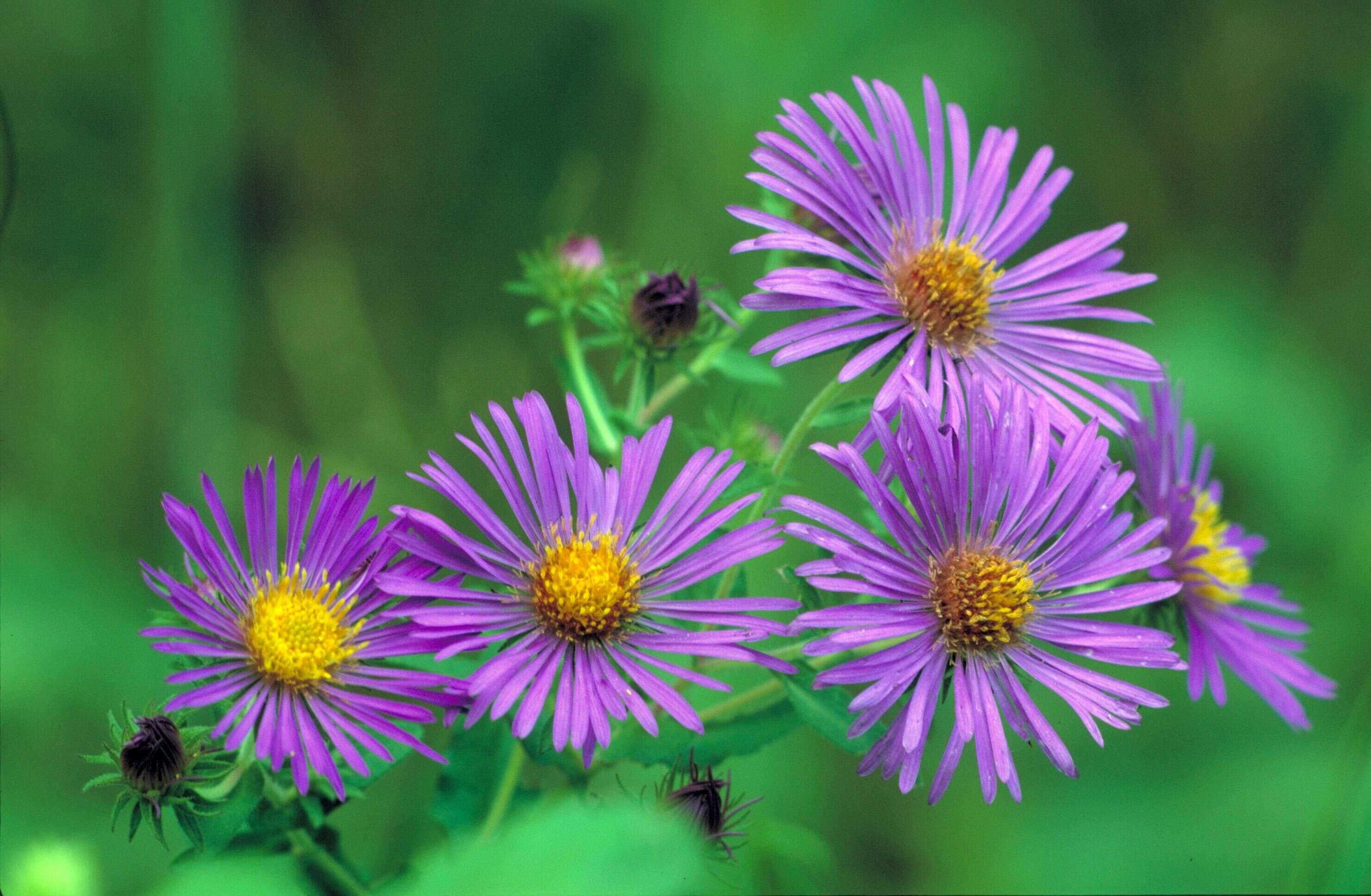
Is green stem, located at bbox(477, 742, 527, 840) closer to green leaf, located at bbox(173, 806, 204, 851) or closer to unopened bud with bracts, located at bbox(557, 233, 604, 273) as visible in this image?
green leaf, located at bbox(173, 806, 204, 851)

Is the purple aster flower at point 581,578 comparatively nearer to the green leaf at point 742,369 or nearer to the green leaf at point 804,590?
the green leaf at point 804,590

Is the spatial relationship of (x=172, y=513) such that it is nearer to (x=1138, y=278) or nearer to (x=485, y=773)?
(x=485, y=773)

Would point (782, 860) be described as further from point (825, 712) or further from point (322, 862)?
point (322, 862)

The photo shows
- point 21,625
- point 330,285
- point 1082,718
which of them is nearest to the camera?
point 1082,718

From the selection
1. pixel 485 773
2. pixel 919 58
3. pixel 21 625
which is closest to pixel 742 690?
pixel 485 773

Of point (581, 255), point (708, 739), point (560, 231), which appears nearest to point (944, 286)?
point (581, 255)

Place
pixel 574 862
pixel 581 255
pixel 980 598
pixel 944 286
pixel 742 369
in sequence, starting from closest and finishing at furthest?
pixel 574 862 < pixel 980 598 < pixel 944 286 < pixel 742 369 < pixel 581 255

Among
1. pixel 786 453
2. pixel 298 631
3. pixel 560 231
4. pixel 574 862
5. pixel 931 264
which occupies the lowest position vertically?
pixel 574 862
